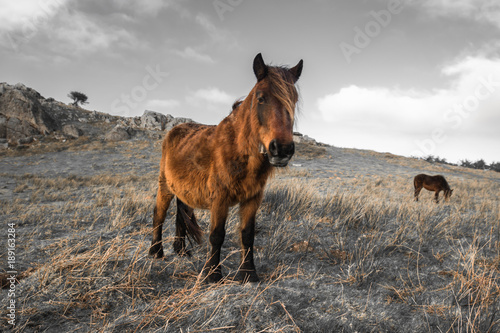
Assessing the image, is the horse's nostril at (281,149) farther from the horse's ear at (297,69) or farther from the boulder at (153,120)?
the boulder at (153,120)

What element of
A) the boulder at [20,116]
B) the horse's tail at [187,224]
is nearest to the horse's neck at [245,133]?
the horse's tail at [187,224]

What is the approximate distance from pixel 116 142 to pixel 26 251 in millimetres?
20194

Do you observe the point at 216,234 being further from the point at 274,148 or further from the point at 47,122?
the point at 47,122

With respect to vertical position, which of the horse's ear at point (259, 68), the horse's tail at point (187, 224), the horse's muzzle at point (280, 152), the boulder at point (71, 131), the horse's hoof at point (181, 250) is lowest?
the horse's hoof at point (181, 250)

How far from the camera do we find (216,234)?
7.95ft

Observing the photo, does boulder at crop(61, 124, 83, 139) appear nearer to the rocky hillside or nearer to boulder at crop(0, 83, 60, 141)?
the rocky hillside

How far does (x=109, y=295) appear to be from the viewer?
208cm

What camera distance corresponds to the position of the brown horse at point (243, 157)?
198 cm

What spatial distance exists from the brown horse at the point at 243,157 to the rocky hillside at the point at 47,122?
854 inches

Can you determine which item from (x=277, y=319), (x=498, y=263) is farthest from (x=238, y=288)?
(x=498, y=263)

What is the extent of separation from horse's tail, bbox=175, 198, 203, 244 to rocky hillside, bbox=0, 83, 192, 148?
2106 cm

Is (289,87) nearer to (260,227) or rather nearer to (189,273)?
(189,273)

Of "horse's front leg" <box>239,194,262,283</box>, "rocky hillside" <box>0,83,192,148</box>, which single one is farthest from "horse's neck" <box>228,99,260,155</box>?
"rocky hillside" <box>0,83,192,148</box>

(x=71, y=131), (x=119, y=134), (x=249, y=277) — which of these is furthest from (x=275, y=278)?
(x=71, y=131)
